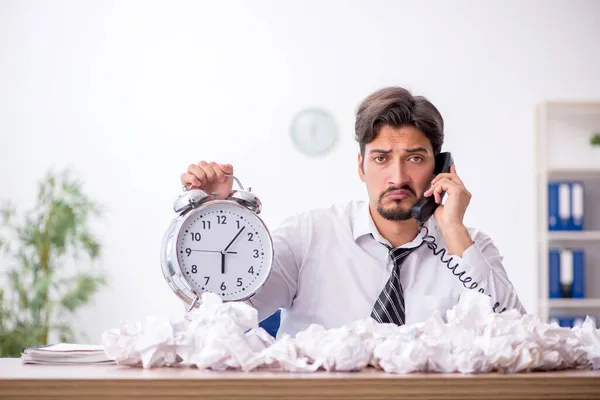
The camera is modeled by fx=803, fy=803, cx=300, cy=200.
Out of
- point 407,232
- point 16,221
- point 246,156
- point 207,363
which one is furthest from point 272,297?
point 16,221

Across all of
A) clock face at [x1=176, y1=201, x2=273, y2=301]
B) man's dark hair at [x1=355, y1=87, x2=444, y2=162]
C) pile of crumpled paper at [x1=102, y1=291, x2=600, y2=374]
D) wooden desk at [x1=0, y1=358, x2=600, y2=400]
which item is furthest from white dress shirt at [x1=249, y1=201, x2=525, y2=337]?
wooden desk at [x1=0, y1=358, x2=600, y2=400]

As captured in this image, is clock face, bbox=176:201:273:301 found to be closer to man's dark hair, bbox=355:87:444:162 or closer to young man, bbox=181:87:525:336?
young man, bbox=181:87:525:336

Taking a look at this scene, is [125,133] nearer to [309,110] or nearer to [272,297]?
[309,110]

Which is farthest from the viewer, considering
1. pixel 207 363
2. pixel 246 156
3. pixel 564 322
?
pixel 246 156

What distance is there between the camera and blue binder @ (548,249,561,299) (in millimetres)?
4621

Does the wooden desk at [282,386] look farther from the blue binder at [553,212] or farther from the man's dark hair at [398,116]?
the blue binder at [553,212]

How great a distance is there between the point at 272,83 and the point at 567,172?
6.14ft

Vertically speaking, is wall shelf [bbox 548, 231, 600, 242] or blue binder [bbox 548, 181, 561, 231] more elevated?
blue binder [bbox 548, 181, 561, 231]

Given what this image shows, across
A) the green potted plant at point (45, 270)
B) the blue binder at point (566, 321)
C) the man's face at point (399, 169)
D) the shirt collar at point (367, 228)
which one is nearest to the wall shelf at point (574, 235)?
the blue binder at point (566, 321)

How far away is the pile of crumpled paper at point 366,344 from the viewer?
3.56ft

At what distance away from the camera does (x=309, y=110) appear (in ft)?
16.5

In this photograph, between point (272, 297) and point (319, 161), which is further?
point (319, 161)

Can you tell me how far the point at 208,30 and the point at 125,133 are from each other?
0.83 meters

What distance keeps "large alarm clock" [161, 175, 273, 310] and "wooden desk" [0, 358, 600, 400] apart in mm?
445
